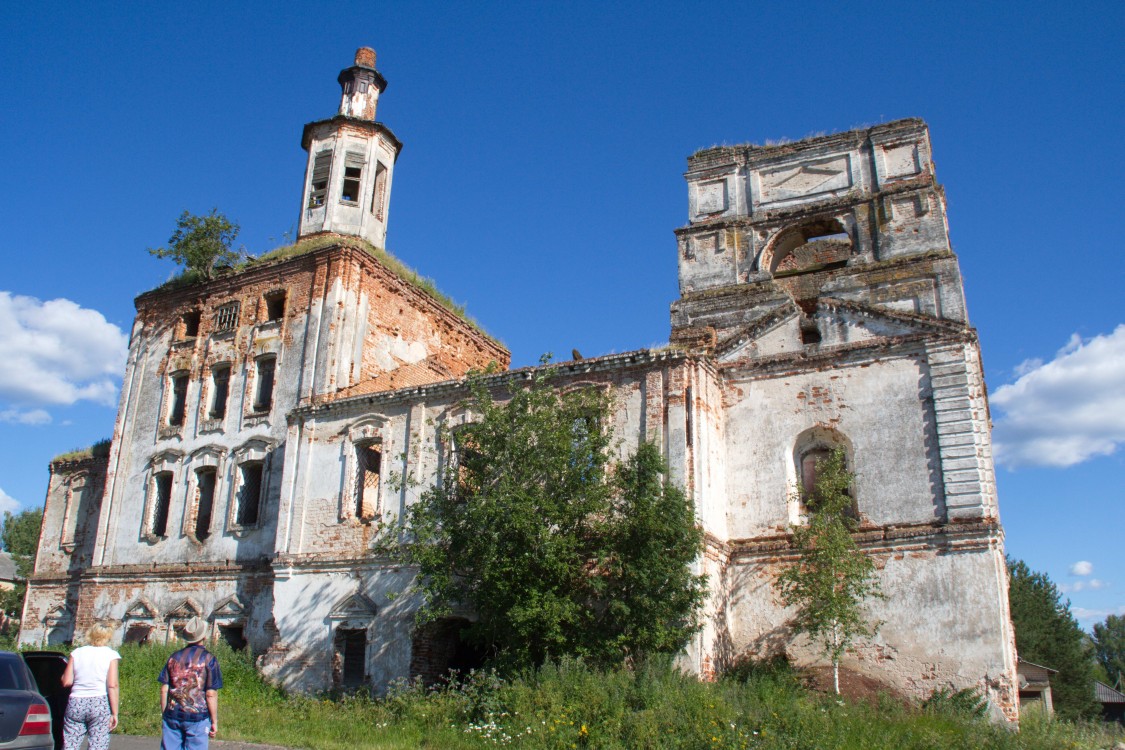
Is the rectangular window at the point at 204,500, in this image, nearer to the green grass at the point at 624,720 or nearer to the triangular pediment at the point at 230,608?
the triangular pediment at the point at 230,608

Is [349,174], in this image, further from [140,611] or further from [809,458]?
[809,458]

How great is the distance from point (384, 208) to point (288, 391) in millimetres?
6962

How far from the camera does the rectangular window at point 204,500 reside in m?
21.3

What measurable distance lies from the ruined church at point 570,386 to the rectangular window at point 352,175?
57 mm

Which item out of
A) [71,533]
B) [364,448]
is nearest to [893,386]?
[364,448]

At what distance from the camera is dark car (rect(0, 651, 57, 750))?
296 inches

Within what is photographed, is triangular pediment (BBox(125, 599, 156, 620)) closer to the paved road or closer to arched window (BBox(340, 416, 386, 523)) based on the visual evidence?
arched window (BBox(340, 416, 386, 523))

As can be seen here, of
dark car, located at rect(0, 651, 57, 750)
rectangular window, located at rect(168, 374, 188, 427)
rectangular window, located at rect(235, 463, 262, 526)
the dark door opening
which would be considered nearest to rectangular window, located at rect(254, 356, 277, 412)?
rectangular window, located at rect(235, 463, 262, 526)

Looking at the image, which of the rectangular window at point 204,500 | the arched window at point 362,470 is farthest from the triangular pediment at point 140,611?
the arched window at point 362,470

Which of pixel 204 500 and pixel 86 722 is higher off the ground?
pixel 204 500

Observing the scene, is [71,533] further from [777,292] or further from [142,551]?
[777,292]

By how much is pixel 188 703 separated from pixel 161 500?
1646 cm

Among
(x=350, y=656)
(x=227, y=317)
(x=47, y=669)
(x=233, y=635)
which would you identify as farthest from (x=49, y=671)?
(x=227, y=317)

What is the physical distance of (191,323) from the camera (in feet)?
79.7
